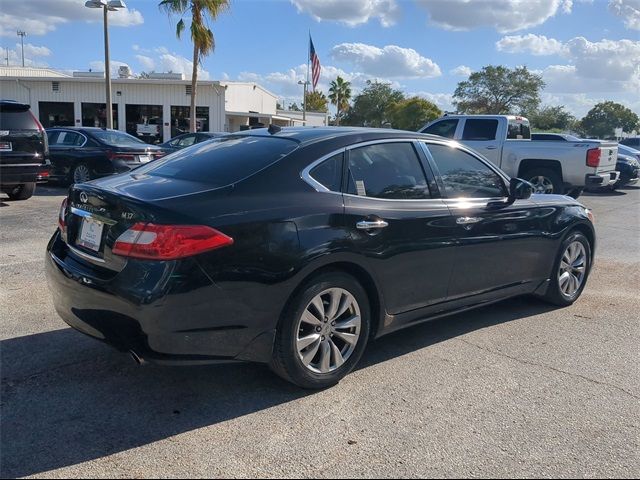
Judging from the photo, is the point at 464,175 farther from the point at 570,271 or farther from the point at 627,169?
the point at 627,169

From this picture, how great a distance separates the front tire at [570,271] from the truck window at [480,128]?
8.46 meters

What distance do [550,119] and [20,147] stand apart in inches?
2504

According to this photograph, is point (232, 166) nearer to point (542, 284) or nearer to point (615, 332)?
point (542, 284)

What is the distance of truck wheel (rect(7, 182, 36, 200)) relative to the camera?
36.1 feet

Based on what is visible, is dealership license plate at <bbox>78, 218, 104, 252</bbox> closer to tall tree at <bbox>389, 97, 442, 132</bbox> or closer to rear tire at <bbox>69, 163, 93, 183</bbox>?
rear tire at <bbox>69, 163, 93, 183</bbox>

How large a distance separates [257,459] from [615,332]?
355 cm

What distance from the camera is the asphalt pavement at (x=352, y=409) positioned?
2.89 metres

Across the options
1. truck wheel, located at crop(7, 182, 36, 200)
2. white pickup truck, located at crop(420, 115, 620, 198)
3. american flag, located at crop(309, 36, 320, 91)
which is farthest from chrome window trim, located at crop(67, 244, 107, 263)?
american flag, located at crop(309, 36, 320, 91)

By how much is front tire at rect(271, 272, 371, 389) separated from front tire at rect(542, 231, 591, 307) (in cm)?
242

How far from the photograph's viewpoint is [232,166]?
12.2ft

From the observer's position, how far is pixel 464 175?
4695 mm

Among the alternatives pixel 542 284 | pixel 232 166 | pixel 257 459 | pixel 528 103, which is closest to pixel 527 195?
pixel 542 284

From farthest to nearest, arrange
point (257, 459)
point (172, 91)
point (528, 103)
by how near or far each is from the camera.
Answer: point (528, 103), point (172, 91), point (257, 459)

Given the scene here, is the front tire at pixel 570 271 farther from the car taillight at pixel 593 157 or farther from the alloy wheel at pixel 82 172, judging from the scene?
the alloy wheel at pixel 82 172
